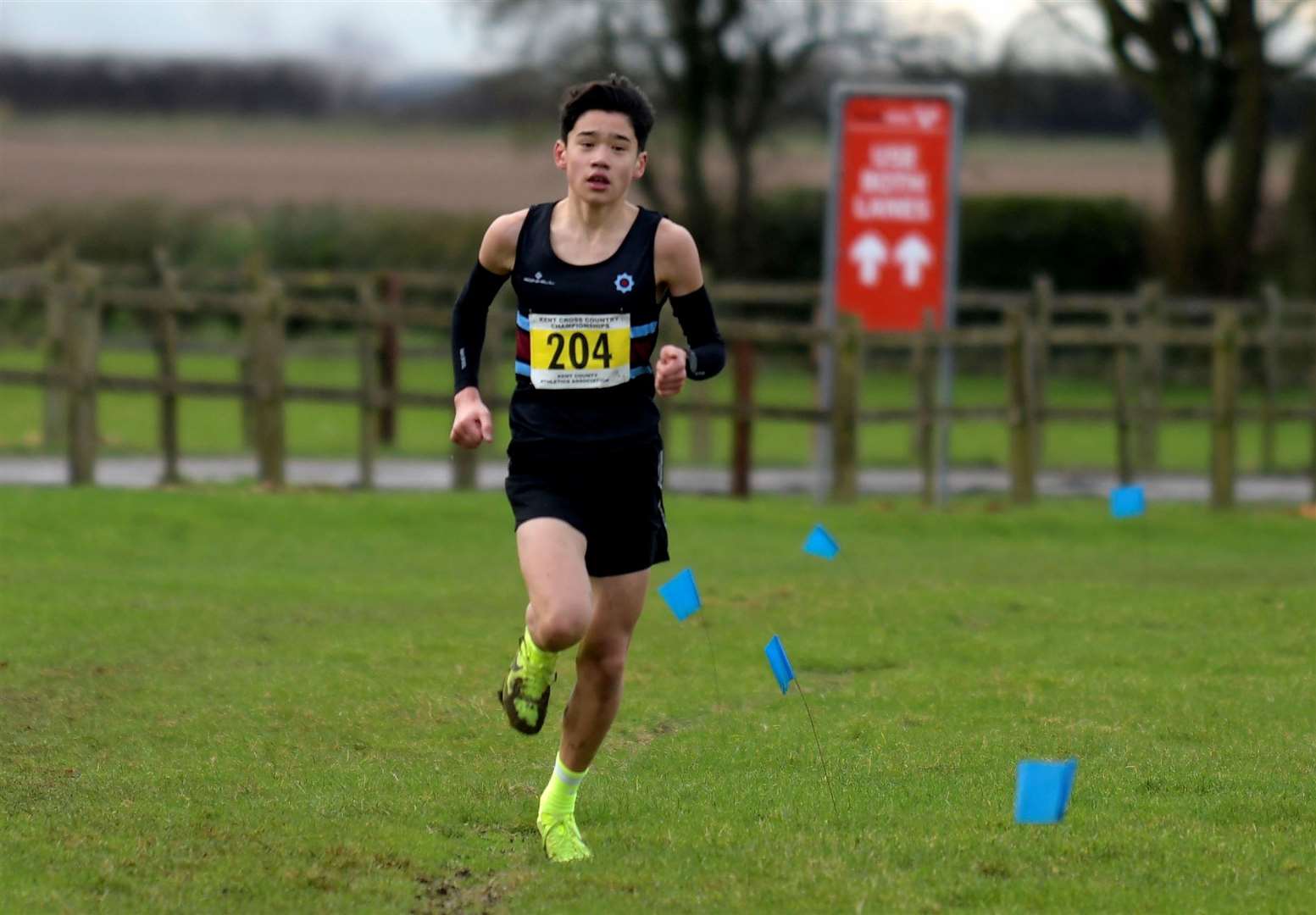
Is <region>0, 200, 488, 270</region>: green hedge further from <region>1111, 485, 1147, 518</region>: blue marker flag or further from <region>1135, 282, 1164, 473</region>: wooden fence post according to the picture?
<region>1111, 485, 1147, 518</region>: blue marker flag

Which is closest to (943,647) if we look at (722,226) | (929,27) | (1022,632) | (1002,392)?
(1022,632)

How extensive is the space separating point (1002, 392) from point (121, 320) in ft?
56.8

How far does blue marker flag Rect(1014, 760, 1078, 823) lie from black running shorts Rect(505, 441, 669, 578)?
49.6 inches

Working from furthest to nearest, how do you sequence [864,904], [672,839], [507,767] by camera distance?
1. [507,767]
2. [672,839]
3. [864,904]

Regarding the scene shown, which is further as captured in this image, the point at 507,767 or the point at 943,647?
the point at 943,647

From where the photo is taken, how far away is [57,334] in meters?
20.8

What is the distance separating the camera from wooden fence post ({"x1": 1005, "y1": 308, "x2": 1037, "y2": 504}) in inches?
677

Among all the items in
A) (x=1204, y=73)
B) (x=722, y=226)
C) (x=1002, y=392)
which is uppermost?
(x=1204, y=73)

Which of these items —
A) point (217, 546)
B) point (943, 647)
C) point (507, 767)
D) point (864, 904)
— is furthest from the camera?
point (217, 546)

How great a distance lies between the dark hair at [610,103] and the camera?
5879 millimetres

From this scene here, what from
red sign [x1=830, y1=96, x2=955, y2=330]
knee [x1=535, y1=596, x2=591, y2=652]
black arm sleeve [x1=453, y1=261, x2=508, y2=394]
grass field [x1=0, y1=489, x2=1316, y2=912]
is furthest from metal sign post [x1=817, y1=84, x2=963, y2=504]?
knee [x1=535, y1=596, x2=591, y2=652]

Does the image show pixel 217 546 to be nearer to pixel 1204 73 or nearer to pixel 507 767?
pixel 507 767

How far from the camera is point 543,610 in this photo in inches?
222

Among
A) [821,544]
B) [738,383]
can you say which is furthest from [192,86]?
[821,544]
